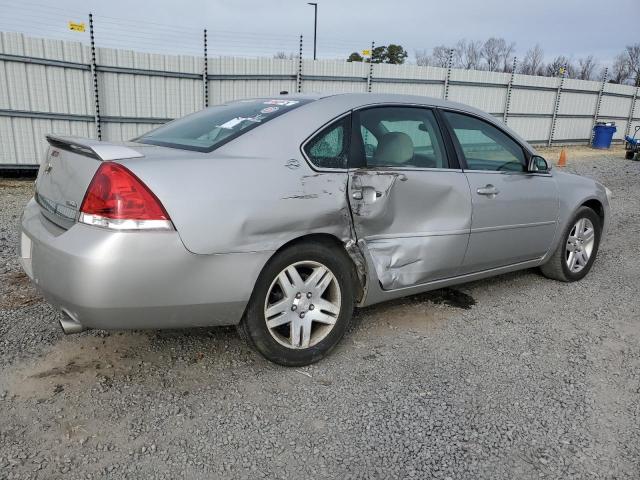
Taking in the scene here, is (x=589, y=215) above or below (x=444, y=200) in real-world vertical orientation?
below

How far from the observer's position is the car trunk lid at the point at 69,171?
244cm

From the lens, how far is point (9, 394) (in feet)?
8.39

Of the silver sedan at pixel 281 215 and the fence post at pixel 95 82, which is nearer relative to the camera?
the silver sedan at pixel 281 215

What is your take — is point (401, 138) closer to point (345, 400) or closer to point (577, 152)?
point (345, 400)

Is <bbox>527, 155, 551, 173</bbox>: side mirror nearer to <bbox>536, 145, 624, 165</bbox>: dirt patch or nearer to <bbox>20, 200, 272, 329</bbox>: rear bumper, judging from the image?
<bbox>20, 200, 272, 329</bbox>: rear bumper

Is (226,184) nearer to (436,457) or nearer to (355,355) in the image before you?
(355,355)

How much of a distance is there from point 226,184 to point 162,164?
1.02 feet

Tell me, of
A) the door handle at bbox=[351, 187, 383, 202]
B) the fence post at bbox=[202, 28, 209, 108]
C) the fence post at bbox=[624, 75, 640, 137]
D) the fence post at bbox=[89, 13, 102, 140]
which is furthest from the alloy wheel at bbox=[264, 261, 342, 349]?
the fence post at bbox=[624, 75, 640, 137]

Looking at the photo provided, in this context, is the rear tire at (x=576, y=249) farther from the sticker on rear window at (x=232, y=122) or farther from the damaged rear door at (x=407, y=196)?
the sticker on rear window at (x=232, y=122)

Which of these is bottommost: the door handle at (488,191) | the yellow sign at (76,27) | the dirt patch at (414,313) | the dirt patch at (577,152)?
the dirt patch at (577,152)

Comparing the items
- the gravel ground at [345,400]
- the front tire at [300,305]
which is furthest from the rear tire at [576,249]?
the front tire at [300,305]

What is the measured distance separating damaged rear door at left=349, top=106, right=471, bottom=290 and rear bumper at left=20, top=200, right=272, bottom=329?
80 centimetres

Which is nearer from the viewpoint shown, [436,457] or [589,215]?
[436,457]

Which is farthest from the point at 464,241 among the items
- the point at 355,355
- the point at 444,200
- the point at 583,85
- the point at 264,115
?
the point at 583,85
